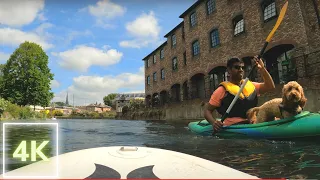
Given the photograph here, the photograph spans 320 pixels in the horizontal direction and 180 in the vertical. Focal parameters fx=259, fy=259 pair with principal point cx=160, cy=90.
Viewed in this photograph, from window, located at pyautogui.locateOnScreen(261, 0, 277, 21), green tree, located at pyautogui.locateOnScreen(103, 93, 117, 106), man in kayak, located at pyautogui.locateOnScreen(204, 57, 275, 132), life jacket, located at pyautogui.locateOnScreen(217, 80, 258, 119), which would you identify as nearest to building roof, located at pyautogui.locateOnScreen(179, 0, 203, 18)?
window, located at pyautogui.locateOnScreen(261, 0, 277, 21)

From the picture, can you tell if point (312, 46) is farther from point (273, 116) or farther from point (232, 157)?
point (232, 157)

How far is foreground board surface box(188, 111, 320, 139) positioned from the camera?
478 cm

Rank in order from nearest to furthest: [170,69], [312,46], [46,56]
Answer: [312,46], [170,69], [46,56]

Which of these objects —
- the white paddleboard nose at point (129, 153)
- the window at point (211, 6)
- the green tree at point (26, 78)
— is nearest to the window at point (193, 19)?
the window at point (211, 6)

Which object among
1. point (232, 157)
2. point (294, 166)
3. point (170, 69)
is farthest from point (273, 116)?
point (170, 69)

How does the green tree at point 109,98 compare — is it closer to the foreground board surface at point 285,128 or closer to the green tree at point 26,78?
the green tree at point 26,78

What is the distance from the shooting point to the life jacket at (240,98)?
5672 mm

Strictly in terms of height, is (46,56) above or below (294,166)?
above

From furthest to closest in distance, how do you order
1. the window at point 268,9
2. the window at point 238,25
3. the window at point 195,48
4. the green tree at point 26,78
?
the green tree at point 26,78, the window at point 195,48, the window at point 238,25, the window at point 268,9

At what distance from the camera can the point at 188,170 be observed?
6.37ft

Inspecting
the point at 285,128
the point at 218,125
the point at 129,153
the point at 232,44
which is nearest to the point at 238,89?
the point at 218,125

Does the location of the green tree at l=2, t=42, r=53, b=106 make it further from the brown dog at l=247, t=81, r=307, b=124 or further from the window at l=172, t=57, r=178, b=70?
the brown dog at l=247, t=81, r=307, b=124

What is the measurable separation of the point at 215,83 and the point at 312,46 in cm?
868

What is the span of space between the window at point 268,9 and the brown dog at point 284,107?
11.2m
